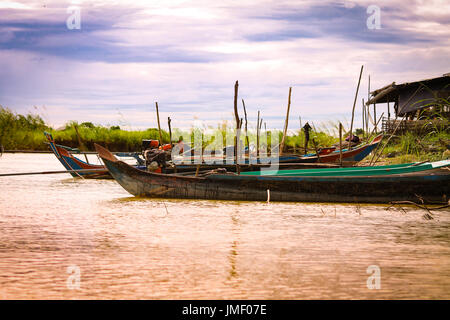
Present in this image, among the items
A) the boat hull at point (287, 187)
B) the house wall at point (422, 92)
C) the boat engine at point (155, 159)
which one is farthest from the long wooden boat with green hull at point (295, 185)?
the house wall at point (422, 92)

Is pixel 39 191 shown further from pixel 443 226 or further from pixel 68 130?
pixel 68 130

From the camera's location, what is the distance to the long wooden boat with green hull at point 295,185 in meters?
6.34

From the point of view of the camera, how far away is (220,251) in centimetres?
388

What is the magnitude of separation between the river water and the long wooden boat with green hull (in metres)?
0.17

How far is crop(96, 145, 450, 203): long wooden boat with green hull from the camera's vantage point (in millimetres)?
6336

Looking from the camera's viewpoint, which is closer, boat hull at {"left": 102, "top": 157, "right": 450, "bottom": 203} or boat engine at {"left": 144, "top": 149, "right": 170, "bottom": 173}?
boat hull at {"left": 102, "top": 157, "right": 450, "bottom": 203}

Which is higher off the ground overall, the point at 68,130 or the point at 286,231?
the point at 68,130

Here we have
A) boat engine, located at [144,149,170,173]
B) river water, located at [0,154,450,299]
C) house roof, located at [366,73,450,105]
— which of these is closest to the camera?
river water, located at [0,154,450,299]

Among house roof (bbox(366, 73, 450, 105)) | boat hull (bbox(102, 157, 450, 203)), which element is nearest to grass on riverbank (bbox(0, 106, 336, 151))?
house roof (bbox(366, 73, 450, 105))

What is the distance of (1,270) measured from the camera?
3.20 m

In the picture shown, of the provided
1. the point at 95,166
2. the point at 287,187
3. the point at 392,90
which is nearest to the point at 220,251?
the point at 287,187

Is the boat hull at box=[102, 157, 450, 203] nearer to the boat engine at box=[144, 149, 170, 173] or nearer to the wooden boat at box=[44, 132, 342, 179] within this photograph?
the boat engine at box=[144, 149, 170, 173]

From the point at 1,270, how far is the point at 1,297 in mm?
551
